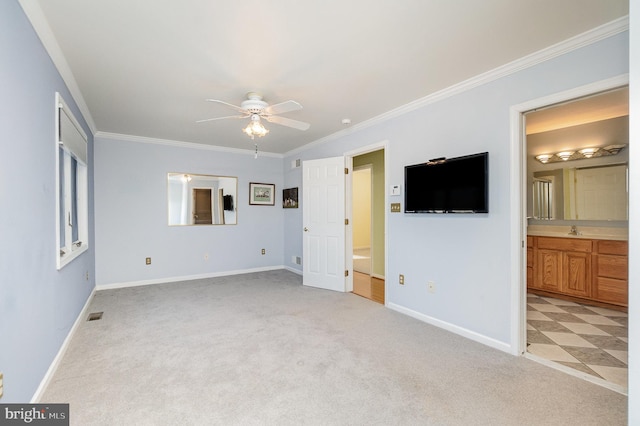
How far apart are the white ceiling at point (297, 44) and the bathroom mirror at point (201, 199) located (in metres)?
1.97

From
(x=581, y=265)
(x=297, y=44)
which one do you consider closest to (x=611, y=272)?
(x=581, y=265)

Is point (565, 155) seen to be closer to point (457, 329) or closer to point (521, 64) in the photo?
point (521, 64)

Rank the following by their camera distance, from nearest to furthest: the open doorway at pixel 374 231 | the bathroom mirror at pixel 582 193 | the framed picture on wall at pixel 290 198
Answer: the bathroom mirror at pixel 582 193 < the open doorway at pixel 374 231 < the framed picture on wall at pixel 290 198

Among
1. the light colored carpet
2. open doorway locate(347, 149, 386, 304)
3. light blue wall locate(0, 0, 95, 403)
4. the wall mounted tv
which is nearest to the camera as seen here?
light blue wall locate(0, 0, 95, 403)

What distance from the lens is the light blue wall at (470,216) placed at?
2.27 metres

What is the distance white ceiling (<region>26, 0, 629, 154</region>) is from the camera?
182 centimetres

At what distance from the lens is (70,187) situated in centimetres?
320

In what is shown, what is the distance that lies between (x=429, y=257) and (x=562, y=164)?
3053mm

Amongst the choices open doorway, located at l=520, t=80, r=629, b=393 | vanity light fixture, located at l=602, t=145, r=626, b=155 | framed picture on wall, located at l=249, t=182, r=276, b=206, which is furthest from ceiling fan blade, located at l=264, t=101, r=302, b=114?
vanity light fixture, located at l=602, t=145, r=626, b=155

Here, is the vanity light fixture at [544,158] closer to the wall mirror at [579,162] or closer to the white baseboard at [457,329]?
the wall mirror at [579,162]

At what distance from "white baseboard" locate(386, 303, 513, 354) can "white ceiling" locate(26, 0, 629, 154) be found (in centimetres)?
241

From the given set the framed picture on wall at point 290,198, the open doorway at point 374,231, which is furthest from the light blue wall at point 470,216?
the framed picture on wall at point 290,198

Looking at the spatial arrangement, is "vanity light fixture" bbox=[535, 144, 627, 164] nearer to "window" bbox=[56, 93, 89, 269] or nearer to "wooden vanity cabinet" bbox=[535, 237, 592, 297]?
"wooden vanity cabinet" bbox=[535, 237, 592, 297]

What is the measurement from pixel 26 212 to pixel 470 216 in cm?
339
